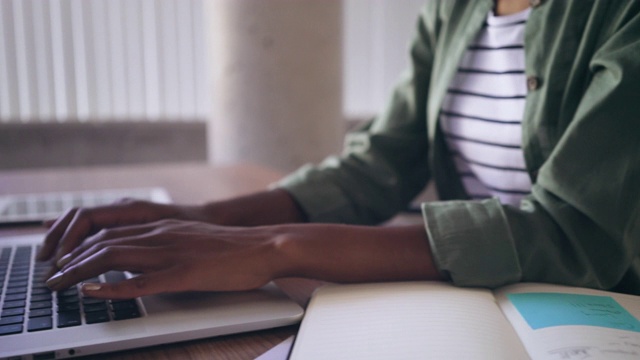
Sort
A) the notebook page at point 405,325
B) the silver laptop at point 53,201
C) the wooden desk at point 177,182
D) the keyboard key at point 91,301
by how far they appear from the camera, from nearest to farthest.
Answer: the notebook page at point 405,325 → the keyboard key at point 91,301 → the silver laptop at point 53,201 → the wooden desk at point 177,182

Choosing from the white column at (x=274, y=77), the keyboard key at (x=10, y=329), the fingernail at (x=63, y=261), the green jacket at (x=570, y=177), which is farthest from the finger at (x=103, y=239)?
the white column at (x=274, y=77)

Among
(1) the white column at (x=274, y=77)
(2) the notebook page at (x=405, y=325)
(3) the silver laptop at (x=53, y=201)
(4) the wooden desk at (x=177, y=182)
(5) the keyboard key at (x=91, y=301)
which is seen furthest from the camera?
(1) the white column at (x=274, y=77)

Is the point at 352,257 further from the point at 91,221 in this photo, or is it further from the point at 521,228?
the point at 91,221

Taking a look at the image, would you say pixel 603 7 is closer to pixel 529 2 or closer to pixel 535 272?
pixel 529 2

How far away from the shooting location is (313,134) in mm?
2340

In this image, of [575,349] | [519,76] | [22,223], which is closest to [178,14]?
[22,223]

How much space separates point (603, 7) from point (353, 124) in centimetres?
246

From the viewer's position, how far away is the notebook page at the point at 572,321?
43 cm

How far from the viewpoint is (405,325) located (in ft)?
1.54

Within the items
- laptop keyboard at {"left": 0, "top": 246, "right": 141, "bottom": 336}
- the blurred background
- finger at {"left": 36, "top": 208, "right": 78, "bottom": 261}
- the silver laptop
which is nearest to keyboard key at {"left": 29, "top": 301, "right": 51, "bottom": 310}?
laptop keyboard at {"left": 0, "top": 246, "right": 141, "bottom": 336}

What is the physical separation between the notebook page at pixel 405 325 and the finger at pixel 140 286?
12 cm

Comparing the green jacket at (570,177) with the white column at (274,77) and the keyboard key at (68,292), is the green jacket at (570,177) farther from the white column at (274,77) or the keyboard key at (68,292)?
the white column at (274,77)

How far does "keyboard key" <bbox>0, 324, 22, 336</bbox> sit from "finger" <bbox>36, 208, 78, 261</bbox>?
19 centimetres

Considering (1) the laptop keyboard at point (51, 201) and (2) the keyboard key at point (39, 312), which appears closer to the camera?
(2) the keyboard key at point (39, 312)
